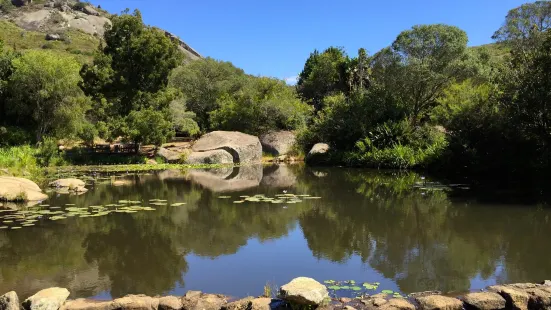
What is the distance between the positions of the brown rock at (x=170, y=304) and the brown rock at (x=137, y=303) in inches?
2.5

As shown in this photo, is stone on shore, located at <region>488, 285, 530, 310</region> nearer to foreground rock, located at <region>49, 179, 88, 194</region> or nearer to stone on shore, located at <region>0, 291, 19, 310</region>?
stone on shore, located at <region>0, 291, 19, 310</region>

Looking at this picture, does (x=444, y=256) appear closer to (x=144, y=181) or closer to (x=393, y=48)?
(x=144, y=181)

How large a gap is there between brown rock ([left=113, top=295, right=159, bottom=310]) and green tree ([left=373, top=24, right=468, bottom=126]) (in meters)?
24.2

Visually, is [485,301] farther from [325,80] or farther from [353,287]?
[325,80]

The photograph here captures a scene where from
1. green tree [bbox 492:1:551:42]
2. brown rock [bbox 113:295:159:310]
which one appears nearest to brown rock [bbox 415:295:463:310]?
brown rock [bbox 113:295:159:310]

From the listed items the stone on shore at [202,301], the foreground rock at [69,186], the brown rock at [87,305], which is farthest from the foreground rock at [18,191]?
the stone on shore at [202,301]

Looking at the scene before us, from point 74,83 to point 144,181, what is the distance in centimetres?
944

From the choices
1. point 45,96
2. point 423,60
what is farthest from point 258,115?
point 45,96

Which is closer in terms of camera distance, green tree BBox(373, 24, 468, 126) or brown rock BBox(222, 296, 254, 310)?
brown rock BBox(222, 296, 254, 310)

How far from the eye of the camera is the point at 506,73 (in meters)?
17.2

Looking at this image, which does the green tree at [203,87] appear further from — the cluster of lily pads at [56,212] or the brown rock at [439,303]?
the brown rock at [439,303]

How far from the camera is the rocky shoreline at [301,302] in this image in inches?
→ 196

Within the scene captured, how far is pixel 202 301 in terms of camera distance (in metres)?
5.32

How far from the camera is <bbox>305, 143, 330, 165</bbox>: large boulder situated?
1141 inches
